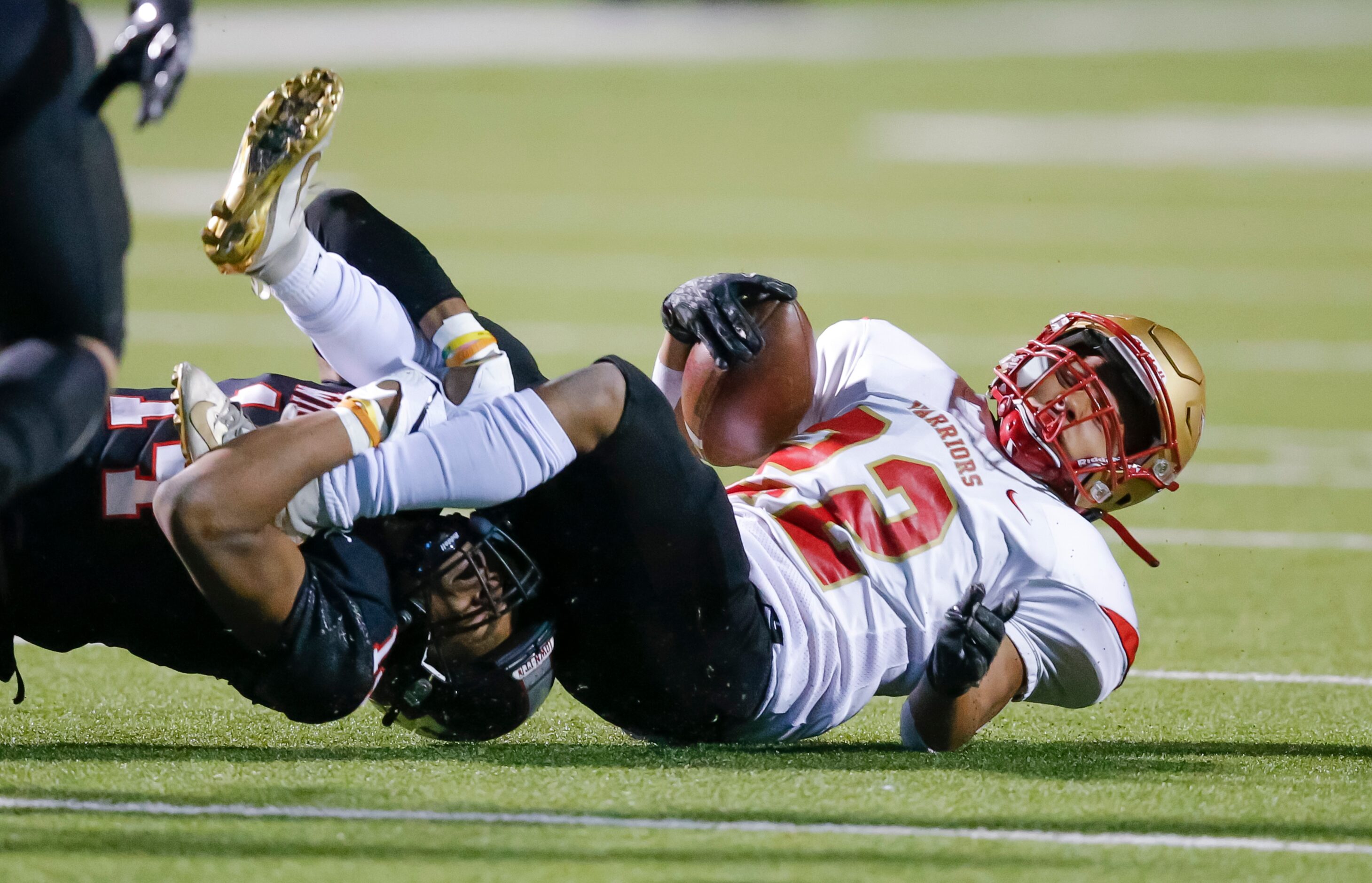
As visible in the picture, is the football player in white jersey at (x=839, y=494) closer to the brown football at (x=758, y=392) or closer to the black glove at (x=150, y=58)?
the brown football at (x=758, y=392)

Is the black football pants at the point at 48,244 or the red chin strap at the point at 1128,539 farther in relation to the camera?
the red chin strap at the point at 1128,539

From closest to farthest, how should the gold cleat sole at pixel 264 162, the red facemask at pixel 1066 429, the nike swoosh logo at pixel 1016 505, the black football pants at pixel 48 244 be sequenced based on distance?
the black football pants at pixel 48 244 < the gold cleat sole at pixel 264 162 < the nike swoosh logo at pixel 1016 505 < the red facemask at pixel 1066 429

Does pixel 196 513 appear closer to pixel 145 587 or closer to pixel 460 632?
pixel 145 587

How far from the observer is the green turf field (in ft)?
8.48

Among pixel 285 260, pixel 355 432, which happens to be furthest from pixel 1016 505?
pixel 285 260

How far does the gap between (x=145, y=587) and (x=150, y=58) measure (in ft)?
2.70

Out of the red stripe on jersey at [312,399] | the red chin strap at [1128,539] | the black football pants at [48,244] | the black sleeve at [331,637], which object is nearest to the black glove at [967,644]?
the red chin strap at [1128,539]

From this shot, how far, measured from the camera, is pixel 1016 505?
3256 mm

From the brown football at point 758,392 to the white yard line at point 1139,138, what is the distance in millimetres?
12541

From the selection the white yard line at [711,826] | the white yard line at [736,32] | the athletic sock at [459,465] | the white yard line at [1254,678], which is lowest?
the white yard line at [736,32]

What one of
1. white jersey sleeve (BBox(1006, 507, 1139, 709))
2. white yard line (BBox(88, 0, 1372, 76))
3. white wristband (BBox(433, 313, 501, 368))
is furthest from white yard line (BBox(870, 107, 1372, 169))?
white wristband (BBox(433, 313, 501, 368))

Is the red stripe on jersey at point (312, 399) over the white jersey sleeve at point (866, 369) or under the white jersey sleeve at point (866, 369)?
over

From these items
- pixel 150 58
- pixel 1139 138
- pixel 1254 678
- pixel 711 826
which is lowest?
pixel 1139 138

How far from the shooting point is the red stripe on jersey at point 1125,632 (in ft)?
10.4
